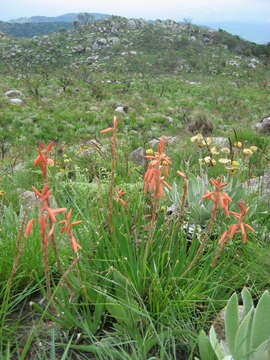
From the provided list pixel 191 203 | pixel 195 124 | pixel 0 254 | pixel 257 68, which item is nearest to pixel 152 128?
pixel 195 124

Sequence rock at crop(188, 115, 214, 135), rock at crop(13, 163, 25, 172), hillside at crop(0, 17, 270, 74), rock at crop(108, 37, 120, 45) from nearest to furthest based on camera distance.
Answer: rock at crop(13, 163, 25, 172) < rock at crop(188, 115, 214, 135) < hillside at crop(0, 17, 270, 74) < rock at crop(108, 37, 120, 45)

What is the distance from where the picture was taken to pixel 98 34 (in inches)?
2029

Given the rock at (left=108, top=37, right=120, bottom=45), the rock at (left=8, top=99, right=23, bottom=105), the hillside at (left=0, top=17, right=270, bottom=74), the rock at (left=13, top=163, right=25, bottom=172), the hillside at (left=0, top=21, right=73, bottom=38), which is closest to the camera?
the rock at (left=13, top=163, right=25, bottom=172)

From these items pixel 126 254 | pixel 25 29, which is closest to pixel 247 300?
pixel 126 254

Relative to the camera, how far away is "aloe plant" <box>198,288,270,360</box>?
1.46 metres

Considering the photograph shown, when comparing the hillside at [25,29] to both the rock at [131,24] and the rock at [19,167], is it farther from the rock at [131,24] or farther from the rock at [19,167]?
the rock at [19,167]

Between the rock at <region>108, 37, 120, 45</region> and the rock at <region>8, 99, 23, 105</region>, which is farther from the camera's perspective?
the rock at <region>108, 37, 120, 45</region>

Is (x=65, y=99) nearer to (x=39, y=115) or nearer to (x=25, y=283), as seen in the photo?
(x=39, y=115)

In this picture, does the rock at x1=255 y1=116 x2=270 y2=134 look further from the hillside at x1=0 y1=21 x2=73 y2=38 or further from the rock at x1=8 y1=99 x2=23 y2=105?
the hillside at x1=0 y1=21 x2=73 y2=38

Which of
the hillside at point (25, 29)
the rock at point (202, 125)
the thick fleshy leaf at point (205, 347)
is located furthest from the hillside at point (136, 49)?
the hillside at point (25, 29)

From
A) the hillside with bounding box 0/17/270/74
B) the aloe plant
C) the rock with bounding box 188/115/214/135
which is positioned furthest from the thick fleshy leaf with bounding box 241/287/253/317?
the hillside with bounding box 0/17/270/74

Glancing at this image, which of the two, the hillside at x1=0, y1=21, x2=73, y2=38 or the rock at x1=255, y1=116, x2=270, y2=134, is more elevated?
the hillside at x1=0, y1=21, x2=73, y2=38

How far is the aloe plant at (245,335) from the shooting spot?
1458 millimetres

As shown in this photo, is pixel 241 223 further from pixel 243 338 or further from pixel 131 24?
pixel 131 24
